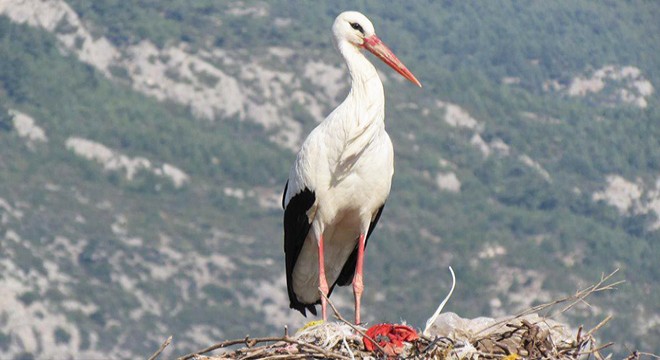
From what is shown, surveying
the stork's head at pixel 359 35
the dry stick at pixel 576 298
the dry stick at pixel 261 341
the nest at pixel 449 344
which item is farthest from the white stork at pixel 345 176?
the dry stick at pixel 261 341

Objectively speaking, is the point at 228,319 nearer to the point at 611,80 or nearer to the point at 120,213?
the point at 120,213

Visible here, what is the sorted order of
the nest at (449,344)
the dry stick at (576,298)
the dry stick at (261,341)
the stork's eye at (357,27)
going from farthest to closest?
the stork's eye at (357,27) < the dry stick at (576,298) < the nest at (449,344) < the dry stick at (261,341)

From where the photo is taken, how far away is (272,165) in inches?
3002

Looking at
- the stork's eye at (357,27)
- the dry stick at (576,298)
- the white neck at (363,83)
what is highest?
the stork's eye at (357,27)

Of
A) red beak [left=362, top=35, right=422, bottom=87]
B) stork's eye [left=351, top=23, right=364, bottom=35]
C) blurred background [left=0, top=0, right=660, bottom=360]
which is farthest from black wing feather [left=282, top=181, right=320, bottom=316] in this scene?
blurred background [left=0, top=0, right=660, bottom=360]

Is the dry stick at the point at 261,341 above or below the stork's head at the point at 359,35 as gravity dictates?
below

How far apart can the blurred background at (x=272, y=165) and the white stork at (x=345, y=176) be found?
41830 millimetres

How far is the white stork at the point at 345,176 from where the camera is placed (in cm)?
880

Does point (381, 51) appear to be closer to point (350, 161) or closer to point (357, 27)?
point (357, 27)

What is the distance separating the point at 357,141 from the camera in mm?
8758

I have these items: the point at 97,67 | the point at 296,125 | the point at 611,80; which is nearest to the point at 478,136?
the point at 296,125

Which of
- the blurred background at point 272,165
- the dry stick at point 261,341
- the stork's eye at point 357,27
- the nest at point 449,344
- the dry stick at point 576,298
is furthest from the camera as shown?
the blurred background at point 272,165

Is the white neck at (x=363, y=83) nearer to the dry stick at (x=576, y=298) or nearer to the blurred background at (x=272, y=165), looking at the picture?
the dry stick at (x=576, y=298)

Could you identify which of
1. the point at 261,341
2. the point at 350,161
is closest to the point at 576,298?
the point at 261,341
